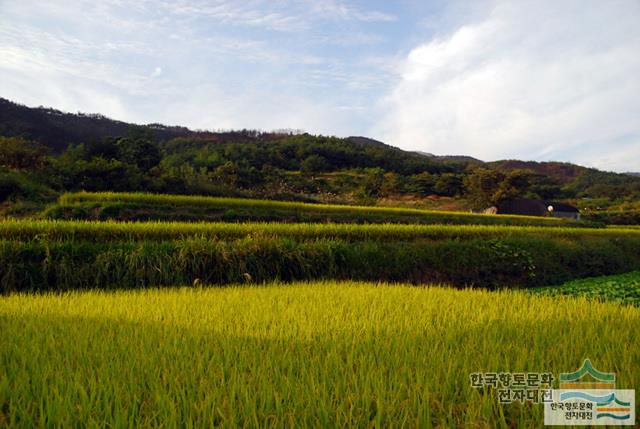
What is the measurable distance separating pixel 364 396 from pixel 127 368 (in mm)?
1540

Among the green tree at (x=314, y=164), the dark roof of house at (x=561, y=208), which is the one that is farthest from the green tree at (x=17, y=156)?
the dark roof of house at (x=561, y=208)

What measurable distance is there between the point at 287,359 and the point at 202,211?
13804 millimetres

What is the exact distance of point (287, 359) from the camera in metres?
2.74

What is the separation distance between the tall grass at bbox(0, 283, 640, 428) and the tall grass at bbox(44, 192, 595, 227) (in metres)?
9.76

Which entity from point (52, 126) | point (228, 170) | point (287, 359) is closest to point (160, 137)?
point (52, 126)

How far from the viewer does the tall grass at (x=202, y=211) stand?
13.9 metres

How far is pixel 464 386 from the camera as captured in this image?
91.0 inches

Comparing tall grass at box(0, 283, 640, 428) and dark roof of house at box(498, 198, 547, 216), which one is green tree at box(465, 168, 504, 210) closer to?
dark roof of house at box(498, 198, 547, 216)

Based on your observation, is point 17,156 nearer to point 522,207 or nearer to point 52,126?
point 52,126

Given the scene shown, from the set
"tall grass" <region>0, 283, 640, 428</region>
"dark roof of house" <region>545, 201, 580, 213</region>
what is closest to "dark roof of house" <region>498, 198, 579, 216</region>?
"dark roof of house" <region>545, 201, 580, 213</region>

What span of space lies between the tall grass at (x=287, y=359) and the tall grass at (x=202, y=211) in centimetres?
976

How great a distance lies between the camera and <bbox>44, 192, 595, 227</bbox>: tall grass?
1391 cm

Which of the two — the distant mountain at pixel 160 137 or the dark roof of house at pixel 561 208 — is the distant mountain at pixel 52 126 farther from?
the dark roof of house at pixel 561 208

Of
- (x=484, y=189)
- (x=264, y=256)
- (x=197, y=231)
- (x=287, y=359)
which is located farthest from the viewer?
(x=484, y=189)
